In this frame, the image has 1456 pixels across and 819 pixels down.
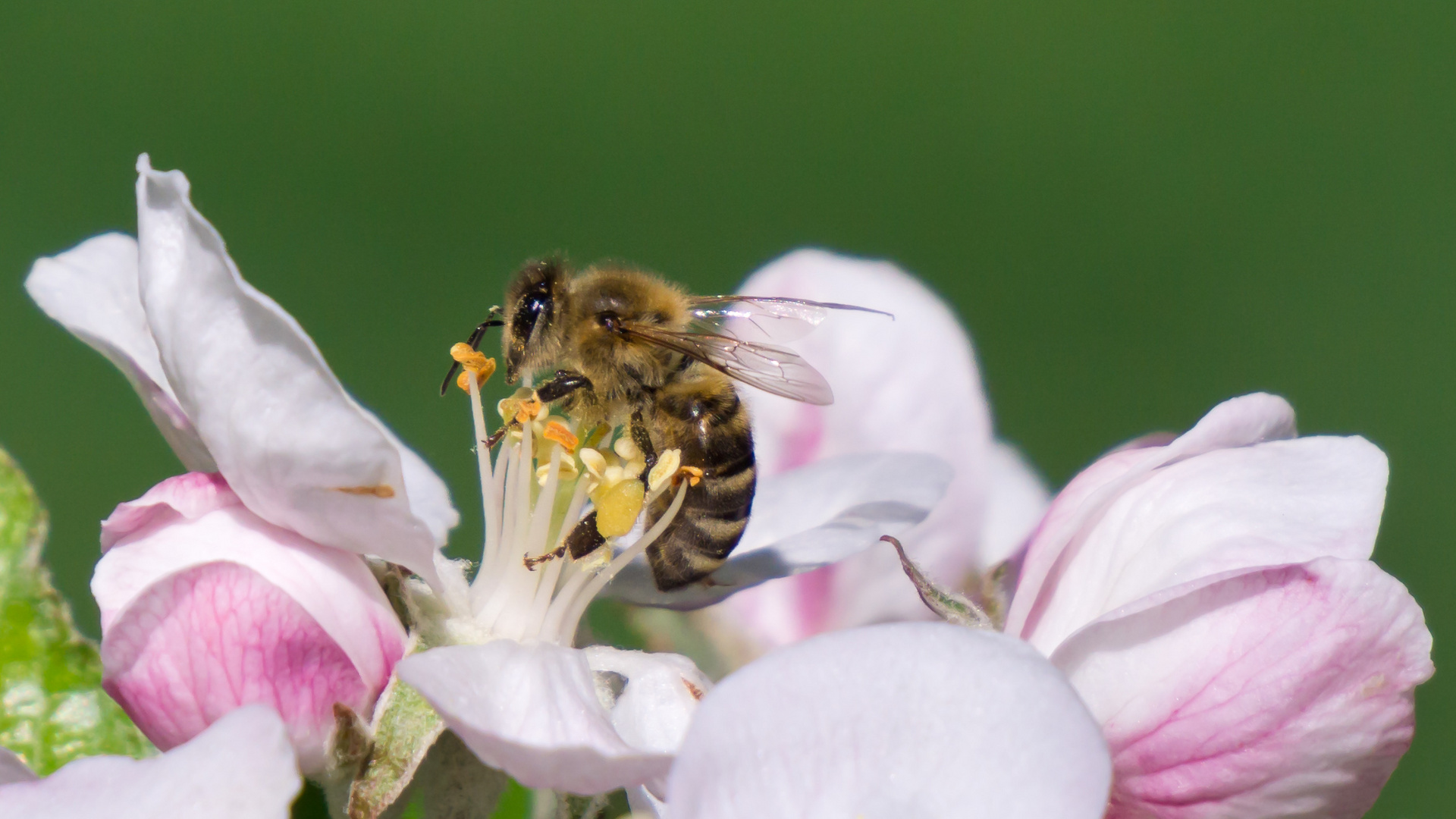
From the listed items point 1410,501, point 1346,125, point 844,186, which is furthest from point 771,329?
point 1346,125

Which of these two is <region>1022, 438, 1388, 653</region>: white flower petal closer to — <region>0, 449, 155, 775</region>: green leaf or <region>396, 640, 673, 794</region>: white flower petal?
<region>396, 640, 673, 794</region>: white flower petal

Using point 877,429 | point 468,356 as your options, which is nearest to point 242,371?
point 468,356

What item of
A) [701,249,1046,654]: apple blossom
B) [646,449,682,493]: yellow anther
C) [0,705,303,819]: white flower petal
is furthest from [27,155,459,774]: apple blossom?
[701,249,1046,654]: apple blossom

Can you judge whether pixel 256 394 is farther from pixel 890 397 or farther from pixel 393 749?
pixel 890 397

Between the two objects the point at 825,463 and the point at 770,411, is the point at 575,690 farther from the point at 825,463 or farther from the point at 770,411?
the point at 770,411

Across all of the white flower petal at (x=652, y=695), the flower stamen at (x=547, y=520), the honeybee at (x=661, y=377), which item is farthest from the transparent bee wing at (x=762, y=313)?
the white flower petal at (x=652, y=695)
